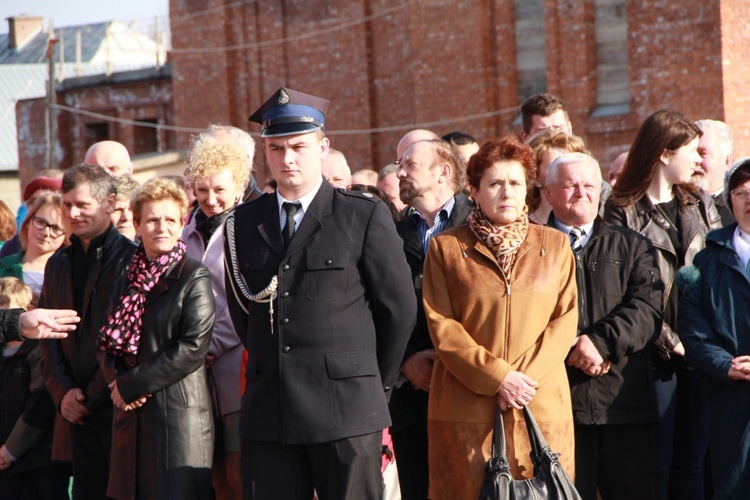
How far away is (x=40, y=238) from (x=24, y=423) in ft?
4.93

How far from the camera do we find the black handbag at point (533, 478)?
15.8ft

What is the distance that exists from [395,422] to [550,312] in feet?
3.80

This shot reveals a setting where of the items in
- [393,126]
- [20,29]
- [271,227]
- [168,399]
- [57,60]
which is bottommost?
[168,399]

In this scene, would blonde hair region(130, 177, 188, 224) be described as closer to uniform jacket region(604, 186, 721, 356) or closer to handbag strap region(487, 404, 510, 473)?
handbag strap region(487, 404, 510, 473)

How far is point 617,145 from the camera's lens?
16.8 metres

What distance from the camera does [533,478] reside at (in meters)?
4.88

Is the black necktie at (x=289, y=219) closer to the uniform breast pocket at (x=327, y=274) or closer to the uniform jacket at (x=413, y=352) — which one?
the uniform breast pocket at (x=327, y=274)

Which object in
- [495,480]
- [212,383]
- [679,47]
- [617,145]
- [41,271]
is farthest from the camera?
[617,145]

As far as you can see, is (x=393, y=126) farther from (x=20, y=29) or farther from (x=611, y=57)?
(x=20, y=29)

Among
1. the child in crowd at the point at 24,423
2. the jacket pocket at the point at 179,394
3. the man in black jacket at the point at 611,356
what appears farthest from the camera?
the child in crowd at the point at 24,423

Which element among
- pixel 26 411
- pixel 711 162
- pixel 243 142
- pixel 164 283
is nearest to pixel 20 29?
pixel 243 142

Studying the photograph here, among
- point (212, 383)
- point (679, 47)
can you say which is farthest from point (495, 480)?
point (679, 47)

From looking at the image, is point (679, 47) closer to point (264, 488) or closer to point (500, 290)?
point (500, 290)

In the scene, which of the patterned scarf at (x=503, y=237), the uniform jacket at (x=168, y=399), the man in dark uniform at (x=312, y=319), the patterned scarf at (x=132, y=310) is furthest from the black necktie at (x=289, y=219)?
the patterned scarf at (x=132, y=310)
